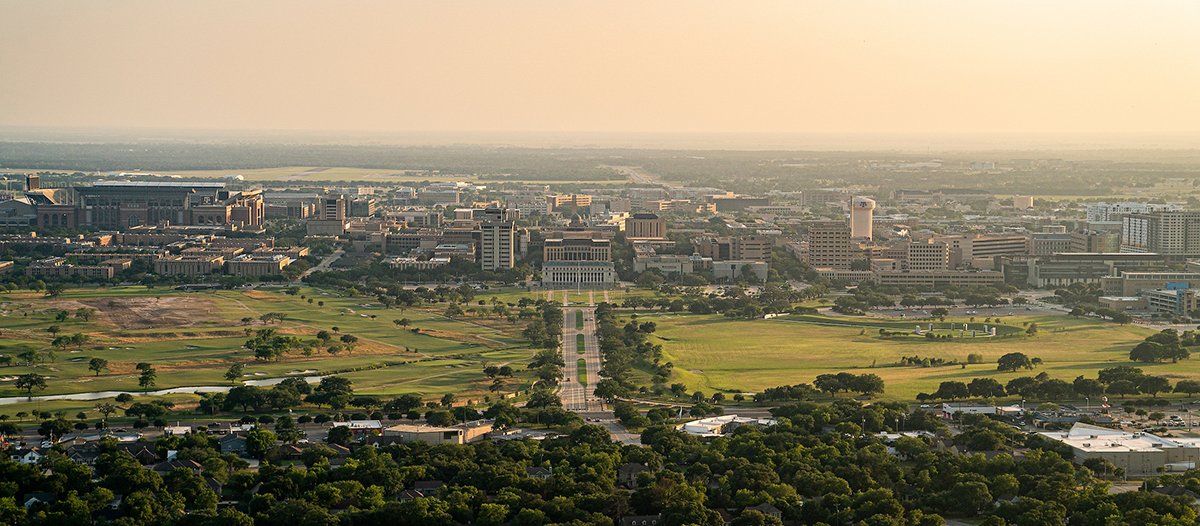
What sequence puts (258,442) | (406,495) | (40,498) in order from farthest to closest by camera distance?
(258,442), (406,495), (40,498)

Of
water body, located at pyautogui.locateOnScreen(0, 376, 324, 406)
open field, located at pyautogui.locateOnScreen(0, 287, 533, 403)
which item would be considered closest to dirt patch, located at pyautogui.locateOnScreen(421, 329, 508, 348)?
open field, located at pyautogui.locateOnScreen(0, 287, 533, 403)

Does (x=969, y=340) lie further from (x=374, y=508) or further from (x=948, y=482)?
(x=374, y=508)

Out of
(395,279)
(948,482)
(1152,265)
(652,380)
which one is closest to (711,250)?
(395,279)

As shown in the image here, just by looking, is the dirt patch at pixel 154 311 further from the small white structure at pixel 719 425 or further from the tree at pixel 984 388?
the tree at pixel 984 388

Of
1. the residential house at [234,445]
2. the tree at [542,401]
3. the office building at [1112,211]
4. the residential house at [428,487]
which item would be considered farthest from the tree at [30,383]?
the office building at [1112,211]

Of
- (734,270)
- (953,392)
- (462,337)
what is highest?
(734,270)

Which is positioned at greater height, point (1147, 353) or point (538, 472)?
point (1147, 353)

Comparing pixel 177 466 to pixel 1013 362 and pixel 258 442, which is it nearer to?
pixel 258 442

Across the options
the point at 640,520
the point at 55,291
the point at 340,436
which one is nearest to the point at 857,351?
the point at 340,436
